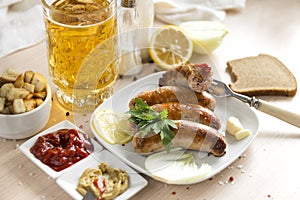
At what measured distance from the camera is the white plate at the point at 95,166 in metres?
1.72

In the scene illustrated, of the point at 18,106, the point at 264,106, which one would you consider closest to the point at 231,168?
the point at 264,106

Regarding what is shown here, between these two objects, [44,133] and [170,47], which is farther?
[170,47]

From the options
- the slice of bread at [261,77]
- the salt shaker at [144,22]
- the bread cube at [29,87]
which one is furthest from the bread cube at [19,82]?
the slice of bread at [261,77]

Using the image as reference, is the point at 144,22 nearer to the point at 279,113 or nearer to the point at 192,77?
the point at 192,77

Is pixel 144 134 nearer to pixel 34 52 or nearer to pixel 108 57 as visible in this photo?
pixel 108 57

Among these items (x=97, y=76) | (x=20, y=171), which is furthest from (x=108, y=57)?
(x=20, y=171)

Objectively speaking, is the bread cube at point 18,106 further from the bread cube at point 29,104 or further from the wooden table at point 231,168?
the wooden table at point 231,168

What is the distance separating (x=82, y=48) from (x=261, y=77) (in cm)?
86

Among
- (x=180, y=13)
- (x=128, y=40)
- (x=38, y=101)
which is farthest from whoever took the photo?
(x=180, y=13)

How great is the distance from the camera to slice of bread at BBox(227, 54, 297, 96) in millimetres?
2258

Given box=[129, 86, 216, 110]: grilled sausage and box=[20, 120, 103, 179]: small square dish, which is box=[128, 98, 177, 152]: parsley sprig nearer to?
box=[129, 86, 216, 110]: grilled sausage

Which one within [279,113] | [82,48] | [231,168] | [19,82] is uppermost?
[82,48]

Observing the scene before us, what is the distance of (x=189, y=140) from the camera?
1.83 m

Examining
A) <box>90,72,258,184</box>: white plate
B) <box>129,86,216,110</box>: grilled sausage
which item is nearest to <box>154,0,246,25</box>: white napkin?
<box>90,72,258,184</box>: white plate
